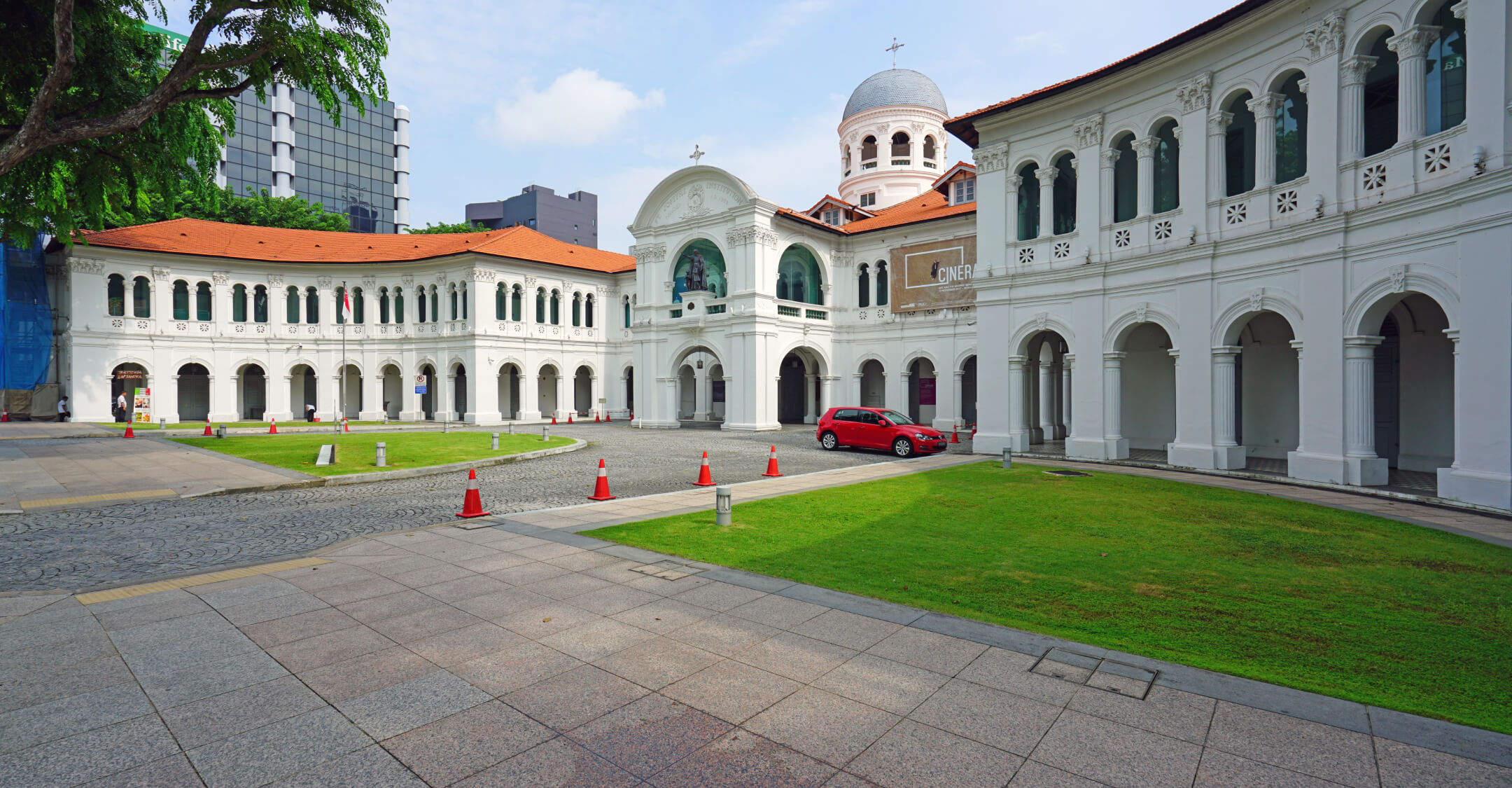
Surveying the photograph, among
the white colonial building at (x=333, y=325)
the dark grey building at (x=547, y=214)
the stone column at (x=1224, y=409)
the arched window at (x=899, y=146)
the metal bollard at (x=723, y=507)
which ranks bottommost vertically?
the metal bollard at (x=723, y=507)

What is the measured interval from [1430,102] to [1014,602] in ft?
48.8

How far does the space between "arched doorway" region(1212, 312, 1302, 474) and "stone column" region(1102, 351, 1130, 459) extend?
8.17 ft

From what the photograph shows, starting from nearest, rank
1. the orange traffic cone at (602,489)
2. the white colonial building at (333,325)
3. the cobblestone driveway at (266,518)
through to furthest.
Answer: the cobblestone driveway at (266,518)
the orange traffic cone at (602,489)
the white colonial building at (333,325)

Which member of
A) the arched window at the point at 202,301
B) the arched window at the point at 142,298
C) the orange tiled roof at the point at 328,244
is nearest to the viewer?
the arched window at the point at 142,298

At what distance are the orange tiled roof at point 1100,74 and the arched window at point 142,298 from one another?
4422 cm

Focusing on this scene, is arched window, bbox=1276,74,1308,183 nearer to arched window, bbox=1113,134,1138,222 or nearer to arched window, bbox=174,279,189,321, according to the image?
arched window, bbox=1113,134,1138,222

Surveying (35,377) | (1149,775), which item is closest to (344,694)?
(1149,775)

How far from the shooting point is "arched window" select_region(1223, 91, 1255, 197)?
54.8 feet

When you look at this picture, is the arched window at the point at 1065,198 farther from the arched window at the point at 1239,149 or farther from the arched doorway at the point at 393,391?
the arched doorway at the point at 393,391

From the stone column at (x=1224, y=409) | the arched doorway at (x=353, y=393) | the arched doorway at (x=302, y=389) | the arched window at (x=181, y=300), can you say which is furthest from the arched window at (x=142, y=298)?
the stone column at (x=1224, y=409)

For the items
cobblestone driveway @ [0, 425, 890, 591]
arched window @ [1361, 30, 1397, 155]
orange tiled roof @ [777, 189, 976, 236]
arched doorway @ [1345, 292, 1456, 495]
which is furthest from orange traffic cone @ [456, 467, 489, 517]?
orange tiled roof @ [777, 189, 976, 236]

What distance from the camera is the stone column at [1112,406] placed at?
18922 millimetres

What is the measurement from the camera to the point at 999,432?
2141 centimetres

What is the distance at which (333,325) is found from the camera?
44.0 metres
